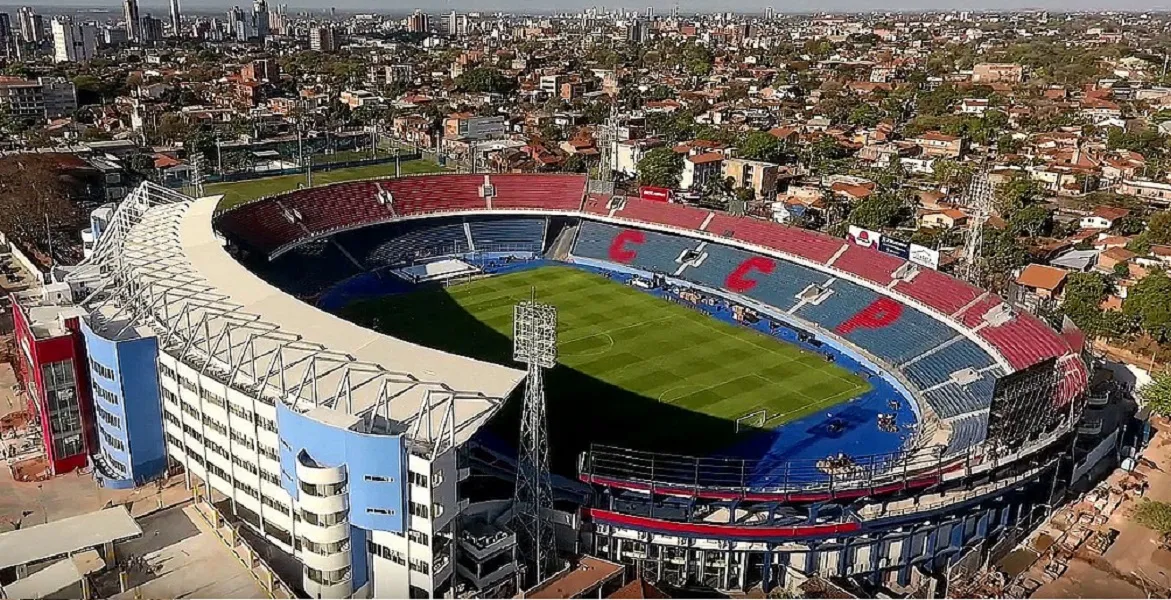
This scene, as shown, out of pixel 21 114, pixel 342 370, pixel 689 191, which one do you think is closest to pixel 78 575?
pixel 342 370

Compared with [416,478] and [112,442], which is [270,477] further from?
[112,442]

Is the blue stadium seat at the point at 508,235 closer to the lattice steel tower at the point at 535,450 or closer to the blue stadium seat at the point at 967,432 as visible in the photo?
the blue stadium seat at the point at 967,432

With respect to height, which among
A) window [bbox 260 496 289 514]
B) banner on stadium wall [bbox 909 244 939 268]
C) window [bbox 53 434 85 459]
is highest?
banner on stadium wall [bbox 909 244 939 268]

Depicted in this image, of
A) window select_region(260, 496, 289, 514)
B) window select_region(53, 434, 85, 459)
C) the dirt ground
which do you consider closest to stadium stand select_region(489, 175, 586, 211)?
window select_region(53, 434, 85, 459)

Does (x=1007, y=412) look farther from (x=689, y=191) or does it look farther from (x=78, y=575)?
(x=689, y=191)

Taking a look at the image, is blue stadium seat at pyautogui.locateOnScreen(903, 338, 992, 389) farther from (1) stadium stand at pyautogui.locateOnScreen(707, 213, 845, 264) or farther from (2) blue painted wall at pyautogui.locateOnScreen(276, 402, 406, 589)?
(2) blue painted wall at pyautogui.locateOnScreen(276, 402, 406, 589)

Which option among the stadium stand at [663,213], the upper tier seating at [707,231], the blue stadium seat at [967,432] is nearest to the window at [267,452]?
the blue stadium seat at [967,432]
